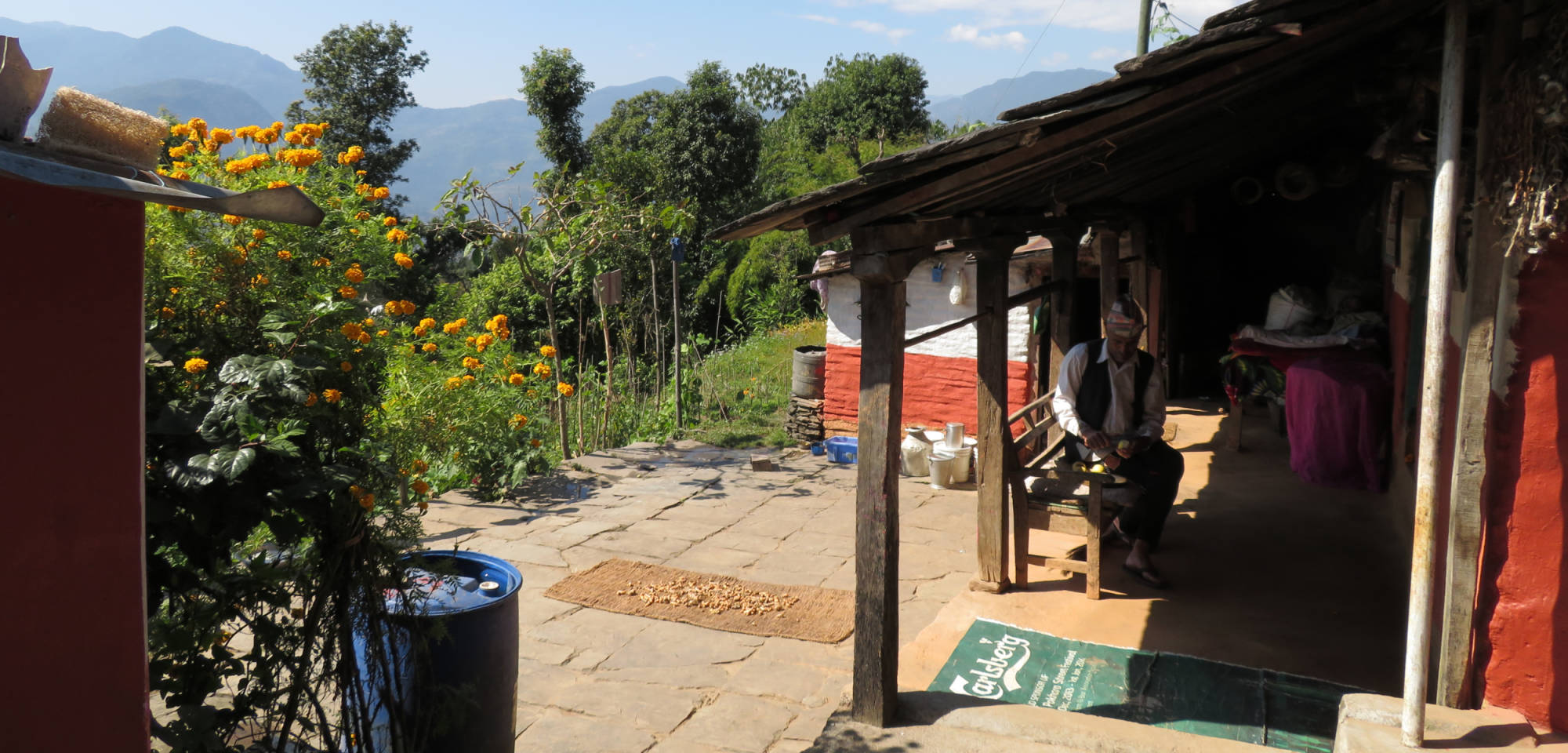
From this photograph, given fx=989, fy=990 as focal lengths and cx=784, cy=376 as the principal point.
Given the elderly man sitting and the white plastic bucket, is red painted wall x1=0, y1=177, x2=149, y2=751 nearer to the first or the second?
the elderly man sitting

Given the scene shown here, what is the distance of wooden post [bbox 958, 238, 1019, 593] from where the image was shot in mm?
5547

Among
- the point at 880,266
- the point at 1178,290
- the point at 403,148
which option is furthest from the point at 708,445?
the point at 403,148

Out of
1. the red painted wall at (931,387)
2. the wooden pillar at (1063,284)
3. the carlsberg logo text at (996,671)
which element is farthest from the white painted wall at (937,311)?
the carlsberg logo text at (996,671)

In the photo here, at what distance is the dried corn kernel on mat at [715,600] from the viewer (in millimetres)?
6227

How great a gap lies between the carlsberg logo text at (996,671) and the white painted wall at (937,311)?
589 cm

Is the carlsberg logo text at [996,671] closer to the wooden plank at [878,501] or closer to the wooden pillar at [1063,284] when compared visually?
the wooden plank at [878,501]

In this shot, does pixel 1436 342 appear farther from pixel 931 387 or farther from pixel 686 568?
pixel 931 387

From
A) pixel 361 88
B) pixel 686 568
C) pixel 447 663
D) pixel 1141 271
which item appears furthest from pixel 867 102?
pixel 447 663

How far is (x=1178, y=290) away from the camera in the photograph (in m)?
10.6

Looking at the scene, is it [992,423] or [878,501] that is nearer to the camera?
[878,501]

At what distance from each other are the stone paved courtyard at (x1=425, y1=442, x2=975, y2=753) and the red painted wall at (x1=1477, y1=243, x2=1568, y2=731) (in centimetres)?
260

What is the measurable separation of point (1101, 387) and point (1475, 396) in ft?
9.25

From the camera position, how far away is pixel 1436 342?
2.75 meters

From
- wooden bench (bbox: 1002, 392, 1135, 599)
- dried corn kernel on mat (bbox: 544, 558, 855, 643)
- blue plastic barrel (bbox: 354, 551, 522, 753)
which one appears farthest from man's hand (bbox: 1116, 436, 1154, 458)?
blue plastic barrel (bbox: 354, 551, 522, 753)
